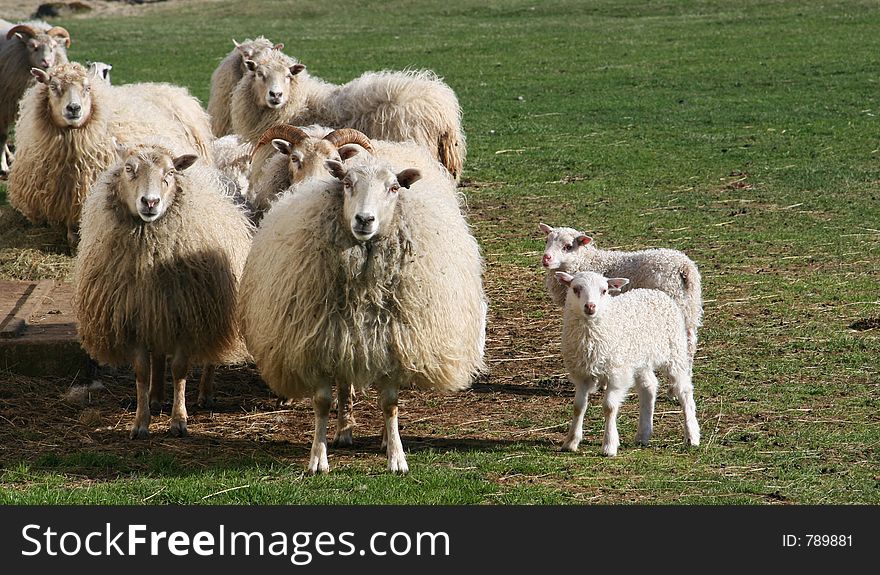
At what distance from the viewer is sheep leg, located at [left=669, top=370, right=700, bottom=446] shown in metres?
7.43

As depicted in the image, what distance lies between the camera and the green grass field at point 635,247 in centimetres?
682

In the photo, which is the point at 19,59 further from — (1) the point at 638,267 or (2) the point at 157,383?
(1) the point at 638,267

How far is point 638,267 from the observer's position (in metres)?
8.45

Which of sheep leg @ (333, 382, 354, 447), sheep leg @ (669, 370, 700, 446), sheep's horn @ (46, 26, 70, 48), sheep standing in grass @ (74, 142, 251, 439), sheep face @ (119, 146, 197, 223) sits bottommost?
sheep leg @ (333, 382, 354, 447)

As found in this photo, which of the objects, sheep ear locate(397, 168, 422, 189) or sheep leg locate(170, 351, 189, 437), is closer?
sheep ear locate(397, 168, 422, 189)

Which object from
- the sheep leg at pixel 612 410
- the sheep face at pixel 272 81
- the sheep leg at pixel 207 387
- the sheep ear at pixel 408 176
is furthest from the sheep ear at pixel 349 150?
the sheep face at pixel 272 81

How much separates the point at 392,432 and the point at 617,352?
1384mm

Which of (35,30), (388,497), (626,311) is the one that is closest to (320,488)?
(388,497)

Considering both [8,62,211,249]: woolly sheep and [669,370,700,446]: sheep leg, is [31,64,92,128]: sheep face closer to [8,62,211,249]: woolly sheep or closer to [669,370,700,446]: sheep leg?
[8,62,211,249]: woolly sheep

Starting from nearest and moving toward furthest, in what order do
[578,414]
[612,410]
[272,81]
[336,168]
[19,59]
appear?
[336,168] → [612,410] → [578,414] → [272,81] → [19,59]

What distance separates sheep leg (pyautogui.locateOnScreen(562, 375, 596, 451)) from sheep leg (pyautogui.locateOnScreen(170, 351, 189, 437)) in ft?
7.69

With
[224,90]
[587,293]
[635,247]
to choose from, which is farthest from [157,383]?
[224,90]

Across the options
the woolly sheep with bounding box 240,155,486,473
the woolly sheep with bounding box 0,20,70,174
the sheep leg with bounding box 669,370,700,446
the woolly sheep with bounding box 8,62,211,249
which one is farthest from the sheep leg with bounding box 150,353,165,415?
the woolly sheep with bounding box 0,20,70,174

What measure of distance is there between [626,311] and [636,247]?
5.14 metres
